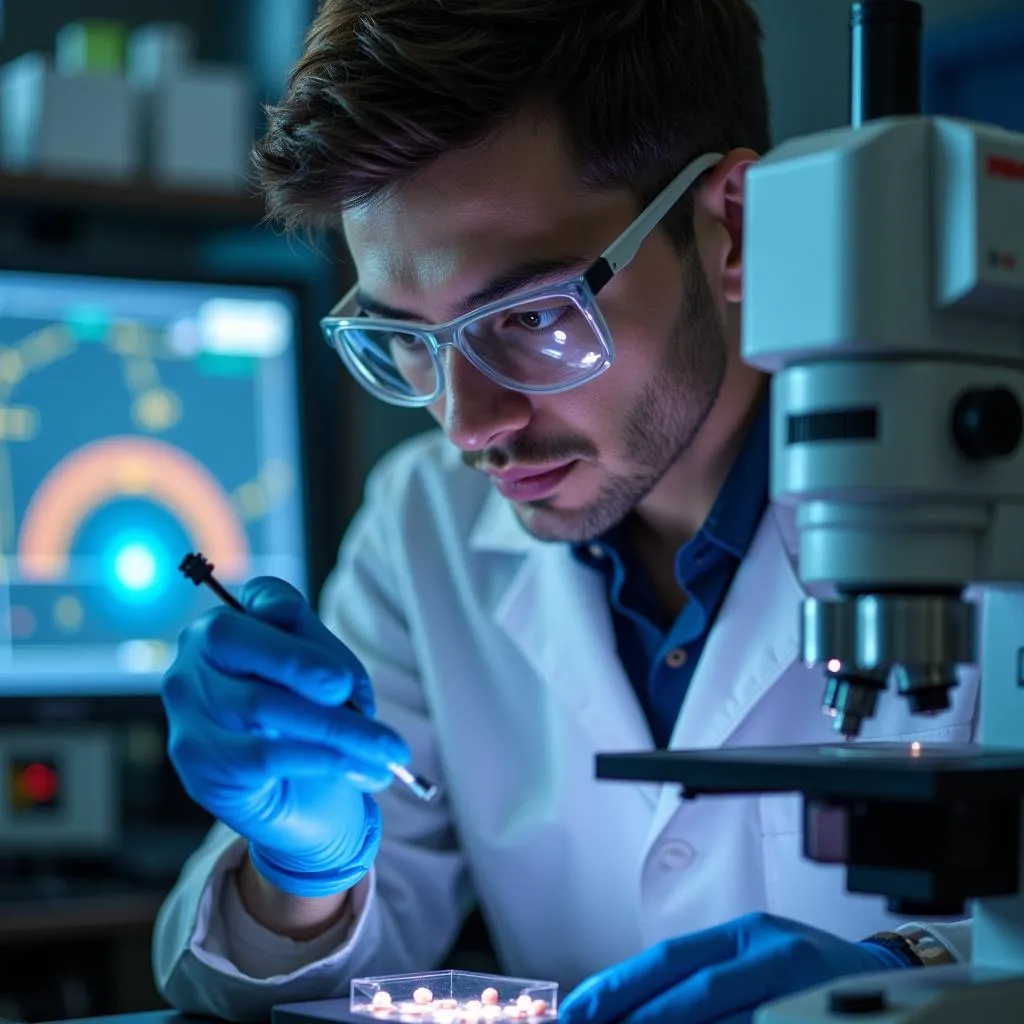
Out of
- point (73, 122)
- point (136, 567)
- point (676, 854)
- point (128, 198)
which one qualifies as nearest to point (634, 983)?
point (676, 854)

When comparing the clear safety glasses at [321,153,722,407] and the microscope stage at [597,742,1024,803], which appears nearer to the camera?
the microscope stage at [597,742,1024,803]

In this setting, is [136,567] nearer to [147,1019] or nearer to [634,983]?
[147,1019]

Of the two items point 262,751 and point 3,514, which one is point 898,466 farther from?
point 3,514

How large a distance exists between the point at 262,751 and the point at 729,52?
814mm

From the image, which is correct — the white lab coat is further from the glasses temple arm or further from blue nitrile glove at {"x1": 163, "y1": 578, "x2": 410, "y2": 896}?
the glasses temple arm

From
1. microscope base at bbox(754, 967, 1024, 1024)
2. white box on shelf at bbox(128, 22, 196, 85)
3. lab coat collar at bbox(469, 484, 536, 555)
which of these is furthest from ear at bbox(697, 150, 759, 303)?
white box on shelf at bbox(128, 22, 196, 85)

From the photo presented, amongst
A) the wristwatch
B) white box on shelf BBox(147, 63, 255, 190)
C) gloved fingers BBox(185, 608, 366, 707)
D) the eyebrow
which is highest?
white box on shelf BBox(147, 63, 255, 190)

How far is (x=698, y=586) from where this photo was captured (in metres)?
1.66

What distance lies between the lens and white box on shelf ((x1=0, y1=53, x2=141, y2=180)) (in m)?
2.63

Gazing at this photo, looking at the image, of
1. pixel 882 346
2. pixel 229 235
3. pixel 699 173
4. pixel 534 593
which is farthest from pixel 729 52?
pixel 229 235

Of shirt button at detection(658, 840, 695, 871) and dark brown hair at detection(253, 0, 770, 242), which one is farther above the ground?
dark brown hair at detection(253, 0, 770, 242)

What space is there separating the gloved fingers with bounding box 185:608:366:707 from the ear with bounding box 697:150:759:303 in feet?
1.76

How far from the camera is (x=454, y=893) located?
5.83ft

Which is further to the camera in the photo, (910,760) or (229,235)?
(229,235)
